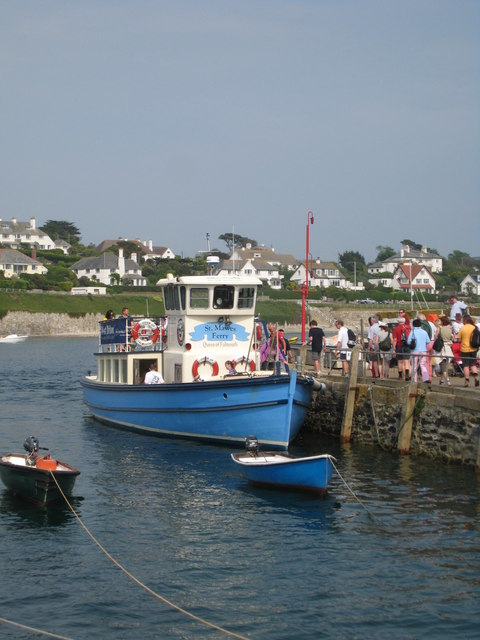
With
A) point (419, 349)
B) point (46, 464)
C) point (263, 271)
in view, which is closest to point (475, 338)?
point (419, 349)

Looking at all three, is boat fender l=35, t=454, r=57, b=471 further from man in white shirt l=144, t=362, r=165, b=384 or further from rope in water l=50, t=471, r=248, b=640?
man in white shirt l=144, t=362, r=165, b=384

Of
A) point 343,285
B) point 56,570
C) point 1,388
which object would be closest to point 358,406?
point 56,570

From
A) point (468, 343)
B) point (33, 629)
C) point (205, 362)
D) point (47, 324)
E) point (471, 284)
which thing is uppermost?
point (471, 284)

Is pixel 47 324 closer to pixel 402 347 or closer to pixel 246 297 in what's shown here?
pixel 246 297

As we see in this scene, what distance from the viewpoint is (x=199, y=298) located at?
2859 cm

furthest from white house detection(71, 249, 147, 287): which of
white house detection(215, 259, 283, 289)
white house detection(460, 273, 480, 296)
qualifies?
white house detection(460, 273, 480, 296)

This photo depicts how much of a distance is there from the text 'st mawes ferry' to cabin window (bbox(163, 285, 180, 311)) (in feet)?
0.11

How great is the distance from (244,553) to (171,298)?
14.1 m

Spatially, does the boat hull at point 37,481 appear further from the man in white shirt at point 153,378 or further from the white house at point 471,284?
the white house at point 471,284

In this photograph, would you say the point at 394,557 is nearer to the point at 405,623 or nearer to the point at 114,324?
the point at 405,623

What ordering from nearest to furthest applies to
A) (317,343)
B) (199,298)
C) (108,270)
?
1. (199,298)
2. (317,343)
3. (108,270)

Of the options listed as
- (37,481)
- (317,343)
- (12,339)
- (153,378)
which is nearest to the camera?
(37,481)

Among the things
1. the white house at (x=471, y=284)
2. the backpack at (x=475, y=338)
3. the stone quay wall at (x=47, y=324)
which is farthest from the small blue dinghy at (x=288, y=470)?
the white house at (x=471, y=284)

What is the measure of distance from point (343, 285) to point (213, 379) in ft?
551
